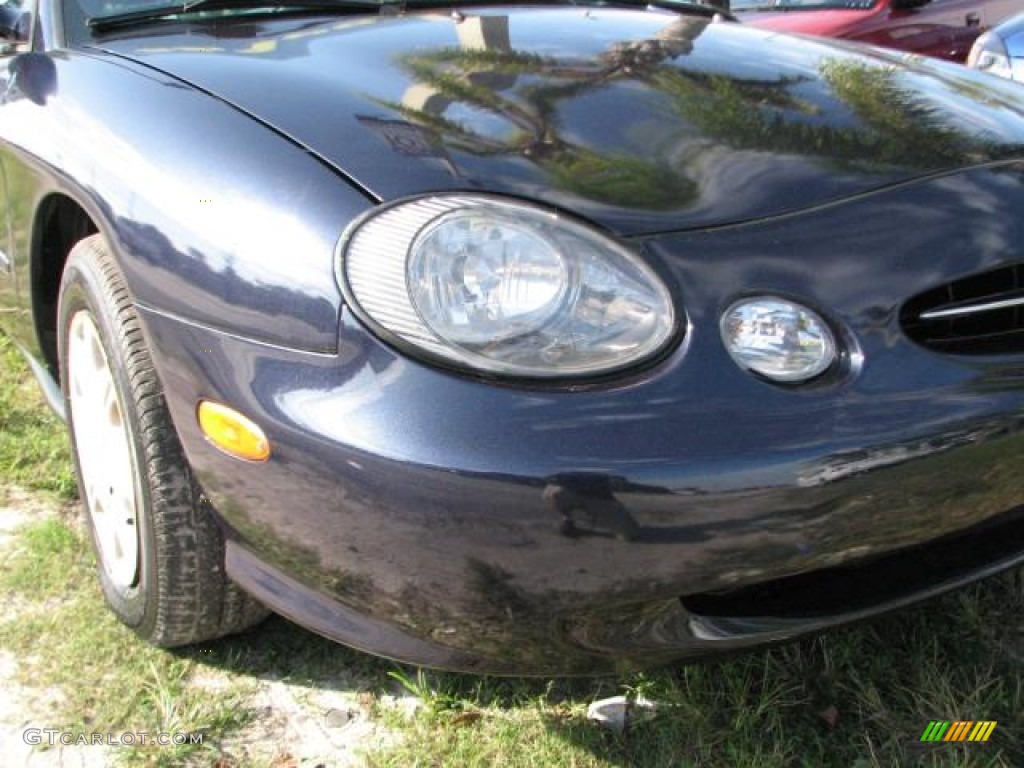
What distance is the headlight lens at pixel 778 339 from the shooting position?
147 centimetres

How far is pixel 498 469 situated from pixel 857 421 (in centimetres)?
48

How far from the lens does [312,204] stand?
5.13 feet

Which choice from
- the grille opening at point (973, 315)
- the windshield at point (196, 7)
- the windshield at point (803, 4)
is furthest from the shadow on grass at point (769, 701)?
the windshield at point (803, 4)

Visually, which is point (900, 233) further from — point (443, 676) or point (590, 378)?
point (443, 676)

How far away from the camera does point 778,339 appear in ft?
4.89

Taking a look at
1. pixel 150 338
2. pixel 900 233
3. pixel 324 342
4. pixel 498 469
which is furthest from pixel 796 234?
pixel 150 338

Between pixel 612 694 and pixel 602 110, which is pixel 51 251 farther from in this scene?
pixel 612 694

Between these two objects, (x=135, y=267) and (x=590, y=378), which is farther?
(x=135, y=267)

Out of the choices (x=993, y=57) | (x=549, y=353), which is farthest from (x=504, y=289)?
(x=993, y=57)

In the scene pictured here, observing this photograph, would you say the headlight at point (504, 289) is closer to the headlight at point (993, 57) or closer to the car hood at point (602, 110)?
the car hood at point (602, 110)

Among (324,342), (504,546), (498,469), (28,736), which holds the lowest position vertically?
(28,736)

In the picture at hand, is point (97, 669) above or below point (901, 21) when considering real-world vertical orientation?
below

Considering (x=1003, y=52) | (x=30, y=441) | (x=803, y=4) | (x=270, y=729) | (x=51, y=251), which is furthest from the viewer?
(x=803, y=4)

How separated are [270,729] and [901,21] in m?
6.13
